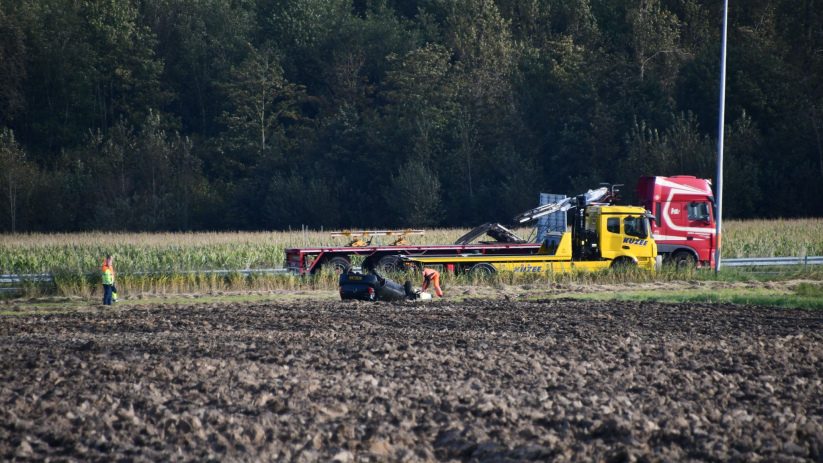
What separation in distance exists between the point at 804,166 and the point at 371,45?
105ft

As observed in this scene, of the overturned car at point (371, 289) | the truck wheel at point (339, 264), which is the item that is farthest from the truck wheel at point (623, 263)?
the truck wheel at point (339, 264)

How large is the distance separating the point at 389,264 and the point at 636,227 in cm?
675

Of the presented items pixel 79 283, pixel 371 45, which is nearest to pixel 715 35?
pixel 371 45

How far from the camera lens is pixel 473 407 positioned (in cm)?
861

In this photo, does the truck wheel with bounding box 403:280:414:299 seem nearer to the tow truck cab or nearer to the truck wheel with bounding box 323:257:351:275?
the tow truck cab

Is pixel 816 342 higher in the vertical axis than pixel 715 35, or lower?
lower

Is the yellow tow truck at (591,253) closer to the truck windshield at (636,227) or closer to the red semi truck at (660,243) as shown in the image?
the truck windshield at (636,227)

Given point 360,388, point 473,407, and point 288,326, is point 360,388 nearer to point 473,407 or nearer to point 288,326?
point 473,407

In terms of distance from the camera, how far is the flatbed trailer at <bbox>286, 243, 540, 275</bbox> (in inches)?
904

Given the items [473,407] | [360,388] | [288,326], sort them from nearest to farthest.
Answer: [473,407]
[360,388]
[288,326]

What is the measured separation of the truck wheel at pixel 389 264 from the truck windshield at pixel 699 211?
8579 millimetres

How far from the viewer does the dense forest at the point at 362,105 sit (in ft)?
186

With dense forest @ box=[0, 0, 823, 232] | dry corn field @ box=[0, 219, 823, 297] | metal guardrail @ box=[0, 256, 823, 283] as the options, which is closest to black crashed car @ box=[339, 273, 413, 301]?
metal guardrail @ box=[0, 256, 823, 283]

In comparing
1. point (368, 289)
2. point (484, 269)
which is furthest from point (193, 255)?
point (368, 289)
